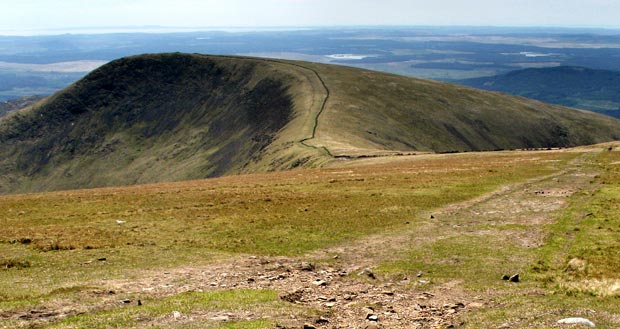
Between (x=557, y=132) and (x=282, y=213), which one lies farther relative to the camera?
(x=557, y=132)

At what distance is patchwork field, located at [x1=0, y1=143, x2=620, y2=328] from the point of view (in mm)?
19719

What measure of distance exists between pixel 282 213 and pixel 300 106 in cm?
10868

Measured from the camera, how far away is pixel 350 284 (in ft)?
80.7

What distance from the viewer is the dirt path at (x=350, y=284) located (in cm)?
1975

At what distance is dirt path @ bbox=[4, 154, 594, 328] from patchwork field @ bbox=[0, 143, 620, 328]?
3.5 inches

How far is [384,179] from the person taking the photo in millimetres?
55375

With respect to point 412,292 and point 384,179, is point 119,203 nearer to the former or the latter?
point 384,179

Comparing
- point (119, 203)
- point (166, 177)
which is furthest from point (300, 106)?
point (119, 203)

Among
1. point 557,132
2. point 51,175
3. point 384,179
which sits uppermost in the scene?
point 384,179

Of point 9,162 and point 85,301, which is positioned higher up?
point 85,301

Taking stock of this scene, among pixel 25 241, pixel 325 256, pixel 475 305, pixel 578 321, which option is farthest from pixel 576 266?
pixel 25 241

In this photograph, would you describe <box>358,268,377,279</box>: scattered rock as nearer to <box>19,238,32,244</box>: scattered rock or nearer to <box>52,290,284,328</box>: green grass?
<box>52,290,284,328</box>: green grass

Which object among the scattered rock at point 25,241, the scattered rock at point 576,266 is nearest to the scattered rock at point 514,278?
the scattered rock at point 576,266

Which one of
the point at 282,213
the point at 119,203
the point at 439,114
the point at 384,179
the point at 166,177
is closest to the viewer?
the point at 282,213
